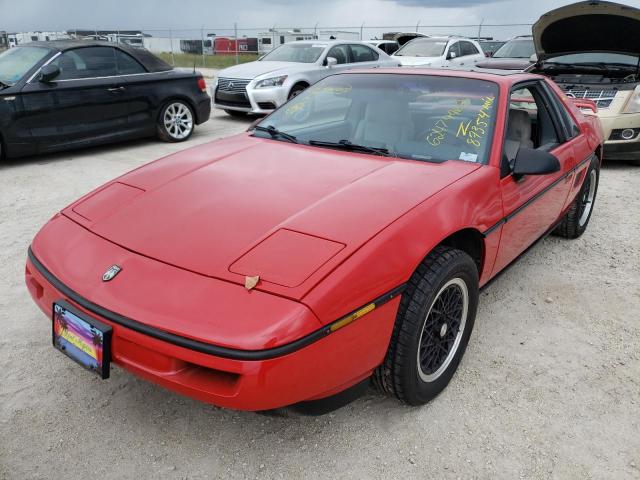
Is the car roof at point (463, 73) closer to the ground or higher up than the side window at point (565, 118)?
higher up

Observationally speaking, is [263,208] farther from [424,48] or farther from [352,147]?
[424,48]

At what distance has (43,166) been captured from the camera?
6.31 m

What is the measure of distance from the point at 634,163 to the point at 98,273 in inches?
276

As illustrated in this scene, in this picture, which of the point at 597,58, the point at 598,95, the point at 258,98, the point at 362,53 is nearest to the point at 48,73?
the point at 258,98

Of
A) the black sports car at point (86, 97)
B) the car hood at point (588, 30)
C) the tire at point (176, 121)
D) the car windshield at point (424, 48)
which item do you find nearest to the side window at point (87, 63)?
the black sports car at point (86, 97)

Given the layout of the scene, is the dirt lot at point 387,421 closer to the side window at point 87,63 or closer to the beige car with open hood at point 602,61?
the beige car with open hood at point 602,61

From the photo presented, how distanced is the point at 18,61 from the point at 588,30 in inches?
270

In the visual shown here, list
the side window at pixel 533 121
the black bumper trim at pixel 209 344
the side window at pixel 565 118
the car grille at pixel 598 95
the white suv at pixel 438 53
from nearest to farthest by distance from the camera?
the black bumper trim at pixel 209 344
the side window at pixel 533 121
the side window at pixel 565 118
the car grille at pixel 598 95
the white suv at pixel 438 53

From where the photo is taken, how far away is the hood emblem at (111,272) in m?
1.92

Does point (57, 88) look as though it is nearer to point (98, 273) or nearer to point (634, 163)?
point (98, 273)

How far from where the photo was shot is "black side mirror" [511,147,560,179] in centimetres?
261

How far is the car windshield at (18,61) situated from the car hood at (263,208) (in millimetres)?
4448

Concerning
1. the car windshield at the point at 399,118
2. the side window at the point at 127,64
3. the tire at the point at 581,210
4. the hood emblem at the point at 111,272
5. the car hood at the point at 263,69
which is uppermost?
the car windshield at the point at 399,118

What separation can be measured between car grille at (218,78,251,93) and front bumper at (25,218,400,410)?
7.63m
